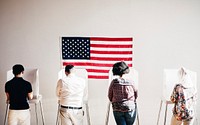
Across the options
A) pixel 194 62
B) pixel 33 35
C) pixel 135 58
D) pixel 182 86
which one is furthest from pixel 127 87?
pixel 33 35

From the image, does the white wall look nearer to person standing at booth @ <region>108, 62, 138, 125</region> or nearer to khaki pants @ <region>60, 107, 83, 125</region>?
khaki pants @ <region>60, 107, 83, 125</region>

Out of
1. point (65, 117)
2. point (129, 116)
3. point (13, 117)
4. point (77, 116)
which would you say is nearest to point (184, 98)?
point (129, 116)

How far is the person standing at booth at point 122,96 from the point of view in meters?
4.16

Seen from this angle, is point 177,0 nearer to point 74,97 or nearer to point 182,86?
point 182,86

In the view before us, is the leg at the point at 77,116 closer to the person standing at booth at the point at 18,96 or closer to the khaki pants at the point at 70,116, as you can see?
the khaki pants at the point at 70,116

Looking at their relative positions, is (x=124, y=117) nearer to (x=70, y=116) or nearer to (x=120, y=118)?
(x=120, y=118)

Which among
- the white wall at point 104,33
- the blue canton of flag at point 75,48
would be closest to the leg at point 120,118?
the white wall at point 104,33

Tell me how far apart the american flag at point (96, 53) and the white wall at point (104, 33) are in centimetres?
10

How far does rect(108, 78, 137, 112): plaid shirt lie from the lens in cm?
416

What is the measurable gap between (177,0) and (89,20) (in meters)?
1.46

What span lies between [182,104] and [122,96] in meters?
0.82

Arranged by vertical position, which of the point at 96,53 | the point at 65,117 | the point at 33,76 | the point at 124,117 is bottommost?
the point at 65,117

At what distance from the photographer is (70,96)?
461 cm

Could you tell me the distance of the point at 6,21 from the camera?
578cm
